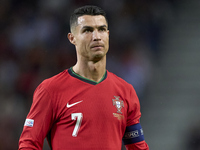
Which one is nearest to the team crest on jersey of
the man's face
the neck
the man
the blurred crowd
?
the man

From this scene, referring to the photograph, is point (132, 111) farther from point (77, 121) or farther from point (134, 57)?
point (134, 57)

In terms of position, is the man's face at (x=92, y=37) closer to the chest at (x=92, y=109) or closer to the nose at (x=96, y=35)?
the nose at (x=96, y=35)

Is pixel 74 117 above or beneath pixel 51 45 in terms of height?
beneath

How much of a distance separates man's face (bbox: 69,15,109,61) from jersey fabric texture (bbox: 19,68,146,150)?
0.20 m

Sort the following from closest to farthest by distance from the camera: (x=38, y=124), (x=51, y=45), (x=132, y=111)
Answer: (x=38, y=124)
(x=132, y=111)
(x=51, y=45)

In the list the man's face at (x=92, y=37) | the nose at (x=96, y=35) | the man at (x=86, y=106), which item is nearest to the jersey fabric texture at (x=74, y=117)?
the man at (x=86, y=106)

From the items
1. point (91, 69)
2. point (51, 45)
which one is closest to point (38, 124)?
point (91, 69)

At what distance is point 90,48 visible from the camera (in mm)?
2197

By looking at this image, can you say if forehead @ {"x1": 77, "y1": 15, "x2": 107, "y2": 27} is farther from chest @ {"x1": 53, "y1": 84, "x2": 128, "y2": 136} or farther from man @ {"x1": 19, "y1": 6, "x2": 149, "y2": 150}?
chest @ {"x1": 53, "y1": 84, "x2": 128, "y2": 136}

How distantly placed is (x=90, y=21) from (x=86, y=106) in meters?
0.61

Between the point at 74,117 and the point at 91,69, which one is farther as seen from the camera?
the point at 91,69

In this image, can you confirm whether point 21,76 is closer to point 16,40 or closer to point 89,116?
point 16,40

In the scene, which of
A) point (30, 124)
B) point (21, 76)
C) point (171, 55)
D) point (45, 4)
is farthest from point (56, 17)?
point (30, 124)

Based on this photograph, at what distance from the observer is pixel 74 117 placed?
6.77ft
